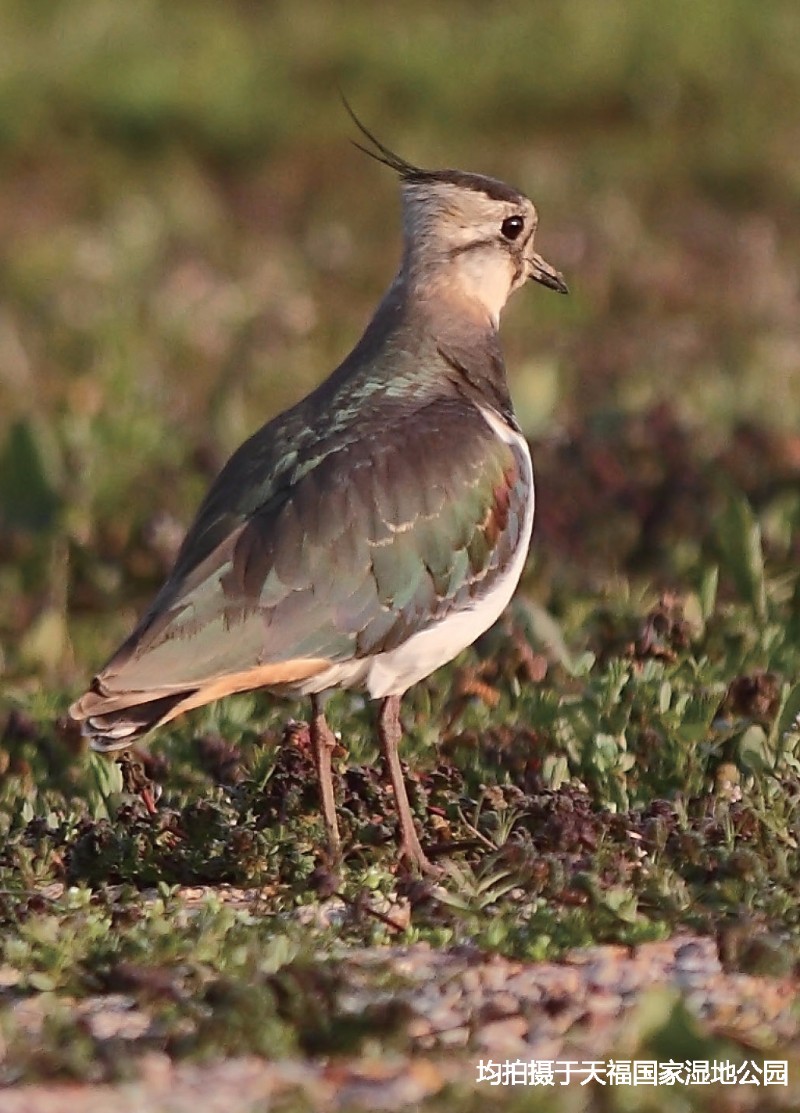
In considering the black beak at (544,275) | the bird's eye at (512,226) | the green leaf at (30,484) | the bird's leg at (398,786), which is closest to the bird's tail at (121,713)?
the bird's leg at (398,786)

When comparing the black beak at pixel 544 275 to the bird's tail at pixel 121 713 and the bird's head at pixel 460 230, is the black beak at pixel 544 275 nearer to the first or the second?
the bird's head at pixel 460 230

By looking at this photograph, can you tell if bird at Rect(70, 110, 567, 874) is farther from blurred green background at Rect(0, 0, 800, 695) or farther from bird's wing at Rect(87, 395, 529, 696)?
blurred green background at Rect(0, 0, 800, 695)

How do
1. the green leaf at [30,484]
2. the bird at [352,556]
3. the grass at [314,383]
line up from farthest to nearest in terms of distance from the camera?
the green leaf at [30,484]
the bird at [352,556]
the grass at [314,383]

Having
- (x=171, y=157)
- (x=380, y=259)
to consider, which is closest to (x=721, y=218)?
(x=380, y=259)

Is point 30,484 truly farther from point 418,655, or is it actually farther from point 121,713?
point 121,713

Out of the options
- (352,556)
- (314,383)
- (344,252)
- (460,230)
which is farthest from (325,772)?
(344,252)

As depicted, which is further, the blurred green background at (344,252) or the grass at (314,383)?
the blurred green background at (344,252)
